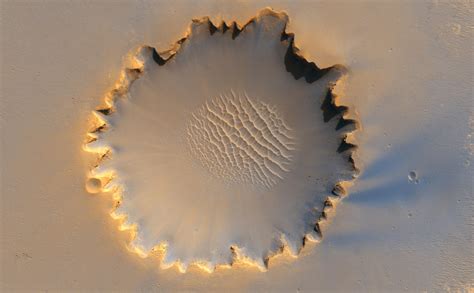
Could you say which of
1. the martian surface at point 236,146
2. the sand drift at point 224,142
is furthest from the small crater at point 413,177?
the sand drift at point 224,142

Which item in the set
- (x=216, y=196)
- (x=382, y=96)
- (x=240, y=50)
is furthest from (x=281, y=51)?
(x=216, y=196)

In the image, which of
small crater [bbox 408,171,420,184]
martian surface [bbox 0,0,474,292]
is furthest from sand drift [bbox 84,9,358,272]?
small crater [bbox 408,171,420,184]

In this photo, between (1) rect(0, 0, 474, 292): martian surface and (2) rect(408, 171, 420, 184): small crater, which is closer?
(1) rect(0, 0, 474, 292): martian surface

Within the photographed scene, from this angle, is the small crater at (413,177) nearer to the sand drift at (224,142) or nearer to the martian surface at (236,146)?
the martian surface at (236,146)

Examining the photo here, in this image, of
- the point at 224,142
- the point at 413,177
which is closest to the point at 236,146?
the point at 224,142

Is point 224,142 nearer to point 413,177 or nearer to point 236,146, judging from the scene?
point 236,146

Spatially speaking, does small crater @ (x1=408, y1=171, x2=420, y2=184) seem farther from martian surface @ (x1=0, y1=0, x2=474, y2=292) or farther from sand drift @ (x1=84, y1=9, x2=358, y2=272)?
sand drift @ (x1=84, y1=9, x2=358, y2=272)

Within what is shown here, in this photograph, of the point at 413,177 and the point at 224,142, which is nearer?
the point at 224,142

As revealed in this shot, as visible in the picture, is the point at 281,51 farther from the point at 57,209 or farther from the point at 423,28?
the point at 57,209
